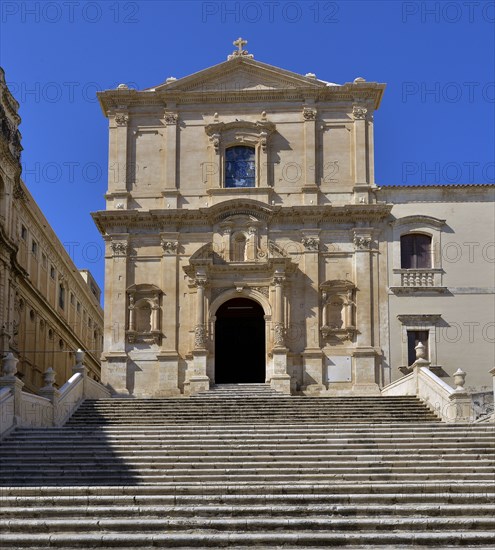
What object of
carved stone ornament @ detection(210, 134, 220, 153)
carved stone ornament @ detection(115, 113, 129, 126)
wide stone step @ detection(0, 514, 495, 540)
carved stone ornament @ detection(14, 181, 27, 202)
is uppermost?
carved stone ornament @ detection(115, 113, 129, 126)

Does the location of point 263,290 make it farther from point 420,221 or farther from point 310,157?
point 420,221

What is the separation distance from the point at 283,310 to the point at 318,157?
5917mm

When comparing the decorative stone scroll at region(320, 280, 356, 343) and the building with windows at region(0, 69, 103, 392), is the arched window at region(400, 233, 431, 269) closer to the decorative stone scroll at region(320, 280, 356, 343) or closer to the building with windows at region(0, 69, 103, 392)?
the decorative stone scroll at region(320, 280, 356, 343)

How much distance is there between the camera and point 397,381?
98.4 feet

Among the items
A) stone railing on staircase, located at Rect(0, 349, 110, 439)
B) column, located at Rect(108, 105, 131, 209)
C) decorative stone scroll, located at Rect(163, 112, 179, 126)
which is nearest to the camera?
stone railing on staircase, located at Rect(0, 349, 110, 439)

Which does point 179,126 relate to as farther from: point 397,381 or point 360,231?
point 397,381

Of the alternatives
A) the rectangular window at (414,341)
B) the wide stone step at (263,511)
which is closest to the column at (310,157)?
the rectangular window at (414,341)

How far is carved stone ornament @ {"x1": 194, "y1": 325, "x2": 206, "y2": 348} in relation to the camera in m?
31.8

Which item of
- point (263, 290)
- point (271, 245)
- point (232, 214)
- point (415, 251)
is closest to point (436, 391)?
point (415, 251)

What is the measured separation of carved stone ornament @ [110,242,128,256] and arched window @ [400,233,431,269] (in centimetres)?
975

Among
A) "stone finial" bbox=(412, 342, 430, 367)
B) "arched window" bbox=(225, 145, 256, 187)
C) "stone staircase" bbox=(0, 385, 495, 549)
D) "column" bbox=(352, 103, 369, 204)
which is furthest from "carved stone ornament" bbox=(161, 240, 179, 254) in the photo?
"stone finial" bbox=(412, 342, 430, 367)

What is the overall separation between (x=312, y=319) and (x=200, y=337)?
3894mm

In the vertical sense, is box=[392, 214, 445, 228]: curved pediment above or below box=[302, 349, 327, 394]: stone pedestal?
above

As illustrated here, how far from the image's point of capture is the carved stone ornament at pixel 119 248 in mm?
33188
